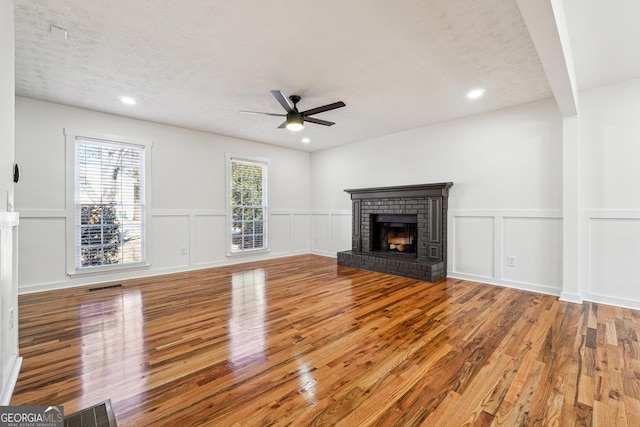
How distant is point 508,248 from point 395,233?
1.95 meters

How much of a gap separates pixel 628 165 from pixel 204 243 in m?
6.26

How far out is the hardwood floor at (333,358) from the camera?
5.30ft

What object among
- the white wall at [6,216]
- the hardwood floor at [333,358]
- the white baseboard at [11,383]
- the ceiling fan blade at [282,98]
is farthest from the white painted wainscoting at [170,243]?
the ceiling fan blade at [282,98]

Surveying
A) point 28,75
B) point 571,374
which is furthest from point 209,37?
point 571,374

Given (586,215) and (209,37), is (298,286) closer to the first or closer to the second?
(209,37)

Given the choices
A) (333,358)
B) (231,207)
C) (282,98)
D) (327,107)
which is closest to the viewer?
A: (333,358)

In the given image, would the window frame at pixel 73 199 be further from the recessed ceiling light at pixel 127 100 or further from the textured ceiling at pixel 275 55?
the recessed ceiling light at pixel 127 100

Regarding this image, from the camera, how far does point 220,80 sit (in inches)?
131

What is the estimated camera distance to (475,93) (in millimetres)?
3658

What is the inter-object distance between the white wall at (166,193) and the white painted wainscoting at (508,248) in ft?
12.1

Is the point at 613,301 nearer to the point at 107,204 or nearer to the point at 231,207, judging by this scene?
the point at 231,207

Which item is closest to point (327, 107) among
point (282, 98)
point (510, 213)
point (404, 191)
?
point (282, 98)

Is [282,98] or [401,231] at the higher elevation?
[282,98]

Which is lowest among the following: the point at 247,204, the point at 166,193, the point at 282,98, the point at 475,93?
the point at 247,204
